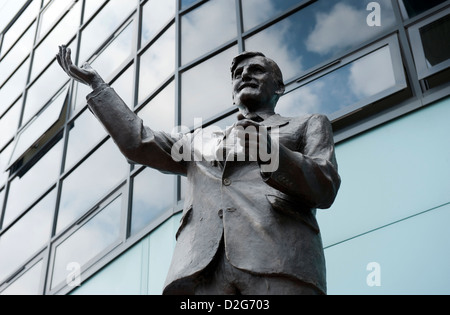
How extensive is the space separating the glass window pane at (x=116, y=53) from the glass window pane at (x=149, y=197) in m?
3.18

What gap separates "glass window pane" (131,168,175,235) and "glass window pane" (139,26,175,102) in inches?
69.9

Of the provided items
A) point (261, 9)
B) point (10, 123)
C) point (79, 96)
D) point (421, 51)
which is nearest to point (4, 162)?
point (10, 123)

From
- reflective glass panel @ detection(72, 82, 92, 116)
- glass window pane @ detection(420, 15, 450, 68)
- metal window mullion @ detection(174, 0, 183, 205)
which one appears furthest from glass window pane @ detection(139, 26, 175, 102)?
glass window pane @ detection(420, 15, 450, 68)

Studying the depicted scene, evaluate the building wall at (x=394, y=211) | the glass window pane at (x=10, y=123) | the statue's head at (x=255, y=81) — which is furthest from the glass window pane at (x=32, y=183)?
the statue's head at (x=255, y=81)

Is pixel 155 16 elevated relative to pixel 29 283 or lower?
elevated

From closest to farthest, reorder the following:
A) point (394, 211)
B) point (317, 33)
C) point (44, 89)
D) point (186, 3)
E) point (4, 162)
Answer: point (394, 211), point (317, 33), point (186, 3), point (44, 89), point (4, 162)

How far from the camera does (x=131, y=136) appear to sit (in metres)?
3.55

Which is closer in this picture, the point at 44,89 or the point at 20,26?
the point at 44,89

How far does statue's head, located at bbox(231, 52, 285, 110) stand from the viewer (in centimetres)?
374

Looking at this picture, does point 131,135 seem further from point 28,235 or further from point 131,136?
point 28,235

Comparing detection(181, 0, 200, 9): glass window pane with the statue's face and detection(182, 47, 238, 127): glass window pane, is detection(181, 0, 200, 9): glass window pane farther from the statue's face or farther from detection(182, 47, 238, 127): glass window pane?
the statue's face

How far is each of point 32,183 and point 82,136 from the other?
177 centimetres

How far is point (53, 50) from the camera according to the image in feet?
53.6

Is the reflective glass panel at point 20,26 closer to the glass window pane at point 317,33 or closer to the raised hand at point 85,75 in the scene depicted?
the glass window pane at point 317,33
